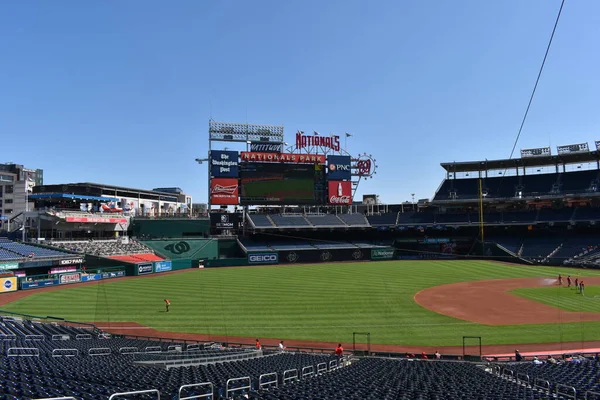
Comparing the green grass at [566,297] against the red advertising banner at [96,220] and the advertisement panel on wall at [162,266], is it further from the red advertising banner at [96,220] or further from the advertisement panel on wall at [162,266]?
the red advertising banner at [96,220]

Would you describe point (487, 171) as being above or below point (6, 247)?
above

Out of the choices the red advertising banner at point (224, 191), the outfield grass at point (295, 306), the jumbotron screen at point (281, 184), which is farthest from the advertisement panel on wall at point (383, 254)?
the red advertising banner at point (224, 191)

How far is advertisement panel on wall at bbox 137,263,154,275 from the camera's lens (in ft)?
149

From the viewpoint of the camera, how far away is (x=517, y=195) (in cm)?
6294

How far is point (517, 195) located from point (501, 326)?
154 feet

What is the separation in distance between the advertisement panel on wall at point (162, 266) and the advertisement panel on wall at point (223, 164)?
14.2 metres

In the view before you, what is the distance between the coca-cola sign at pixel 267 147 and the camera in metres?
60.5

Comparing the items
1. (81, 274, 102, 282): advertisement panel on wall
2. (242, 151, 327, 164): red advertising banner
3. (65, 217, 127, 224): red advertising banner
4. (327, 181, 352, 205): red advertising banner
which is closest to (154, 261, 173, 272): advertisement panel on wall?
(81, 274, 102, 282): advertisement panel on wall

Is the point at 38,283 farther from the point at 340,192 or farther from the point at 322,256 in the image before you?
the point at 340,192

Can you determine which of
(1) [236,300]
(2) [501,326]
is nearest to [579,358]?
(2) [501,326]

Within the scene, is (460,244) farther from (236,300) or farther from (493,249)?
(236,300)

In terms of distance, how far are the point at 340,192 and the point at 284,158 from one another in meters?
10.3

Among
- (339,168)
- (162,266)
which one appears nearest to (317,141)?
(339,168)

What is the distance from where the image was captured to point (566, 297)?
2961 centimetres
